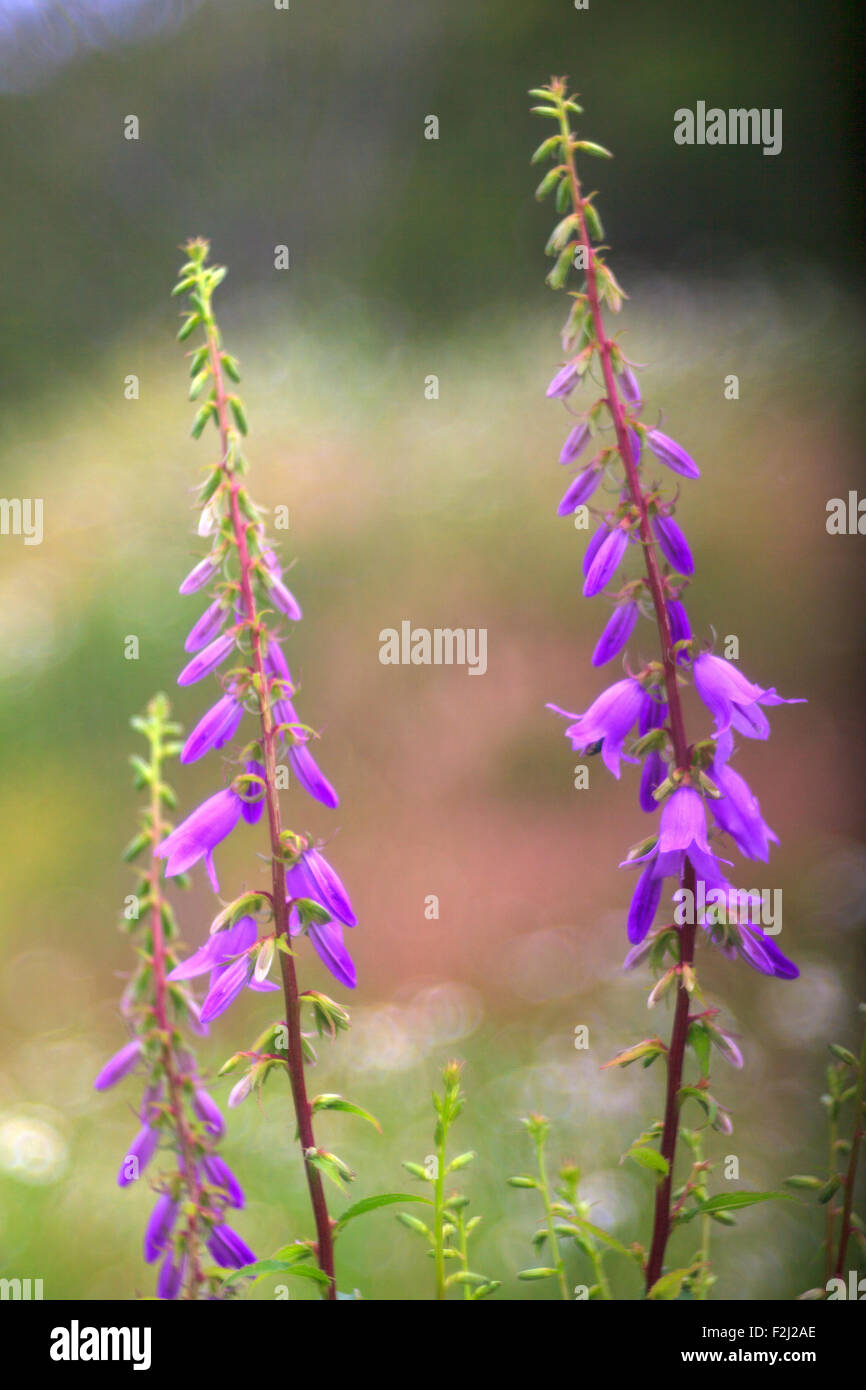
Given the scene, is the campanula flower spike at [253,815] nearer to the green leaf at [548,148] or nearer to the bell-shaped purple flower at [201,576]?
the bell-shaped purple flower at [201,576]

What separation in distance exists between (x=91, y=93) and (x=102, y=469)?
48 centimetres

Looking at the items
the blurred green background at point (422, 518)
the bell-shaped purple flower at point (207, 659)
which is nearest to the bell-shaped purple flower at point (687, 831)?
the bell-shaped purple flower at point (207, 659)

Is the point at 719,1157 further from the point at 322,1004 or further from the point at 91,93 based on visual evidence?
the point at 91,93

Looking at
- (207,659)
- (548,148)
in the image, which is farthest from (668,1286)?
(548,148)

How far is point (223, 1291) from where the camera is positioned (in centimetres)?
76

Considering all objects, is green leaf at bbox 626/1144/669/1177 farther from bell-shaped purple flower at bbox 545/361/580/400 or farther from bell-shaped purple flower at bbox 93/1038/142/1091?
bell-shaped purple flower at bbox 545/361/580/400

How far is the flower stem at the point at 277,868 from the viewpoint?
696 millimetres

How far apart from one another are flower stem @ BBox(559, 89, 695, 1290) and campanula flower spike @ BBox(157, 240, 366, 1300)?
21cm

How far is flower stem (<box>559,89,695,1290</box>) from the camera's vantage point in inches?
27.1

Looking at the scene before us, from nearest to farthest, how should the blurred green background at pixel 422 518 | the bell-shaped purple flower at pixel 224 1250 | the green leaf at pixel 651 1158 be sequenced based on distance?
the green leaf at pixel 651 1158 → the bell-shaped purple flower at pixel 224 1250 → the blurred green background at pixel 422 518

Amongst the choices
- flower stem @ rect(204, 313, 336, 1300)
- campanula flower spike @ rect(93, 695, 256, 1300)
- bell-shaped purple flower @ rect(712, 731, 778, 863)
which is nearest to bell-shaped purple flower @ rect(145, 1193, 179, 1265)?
campanula flower spike @ rect(93, 695, 256, 1300)

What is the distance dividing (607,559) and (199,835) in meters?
0.34

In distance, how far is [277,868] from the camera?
714mm
